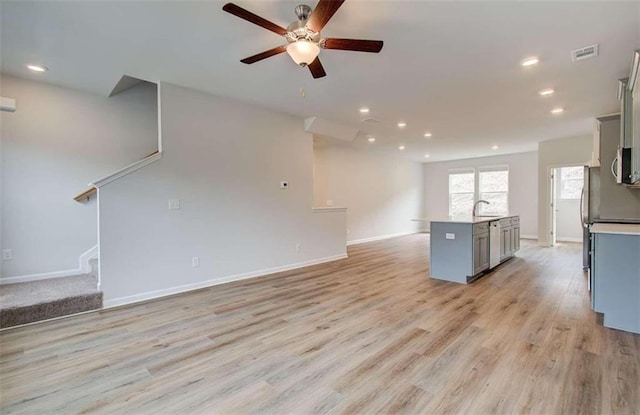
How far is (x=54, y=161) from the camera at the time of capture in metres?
3.95

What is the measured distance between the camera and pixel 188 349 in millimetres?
2453

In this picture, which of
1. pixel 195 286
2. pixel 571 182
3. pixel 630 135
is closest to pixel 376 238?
pixel 571 182

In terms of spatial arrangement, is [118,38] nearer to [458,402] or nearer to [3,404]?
[3,404]

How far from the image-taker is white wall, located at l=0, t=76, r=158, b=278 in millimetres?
3652

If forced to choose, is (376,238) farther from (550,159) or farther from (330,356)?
(330,356)

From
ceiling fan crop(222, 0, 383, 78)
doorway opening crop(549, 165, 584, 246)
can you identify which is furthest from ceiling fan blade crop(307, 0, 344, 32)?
doorway opening crop(549, 165, 584, 246)

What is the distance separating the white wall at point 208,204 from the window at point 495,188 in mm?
7217

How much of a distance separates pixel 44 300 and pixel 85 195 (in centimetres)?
150

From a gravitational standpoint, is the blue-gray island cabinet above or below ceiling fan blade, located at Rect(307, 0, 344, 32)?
below

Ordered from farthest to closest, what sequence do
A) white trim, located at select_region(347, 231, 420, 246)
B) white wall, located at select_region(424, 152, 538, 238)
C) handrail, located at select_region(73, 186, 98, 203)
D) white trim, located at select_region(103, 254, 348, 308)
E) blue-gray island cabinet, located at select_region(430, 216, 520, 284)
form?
white wall, located at select_region(424, 152, 538, 238), white trim, located at select_region(347, 231, 420, 246), blue-gray island cabinet, located at select_region(430, 216, 520, 284), handrail, located at select_region(73, 186, 98, 203), white trim, located at select_region(103, 254, 348, 308)

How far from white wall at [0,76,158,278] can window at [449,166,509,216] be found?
359 inches

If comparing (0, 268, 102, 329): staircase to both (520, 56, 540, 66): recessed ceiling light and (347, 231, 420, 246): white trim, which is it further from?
(347, 231, 420, 246): white trim

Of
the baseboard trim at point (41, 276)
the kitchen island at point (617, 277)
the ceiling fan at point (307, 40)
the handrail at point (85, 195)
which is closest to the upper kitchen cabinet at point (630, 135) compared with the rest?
the kitchen island at point (617, 277)

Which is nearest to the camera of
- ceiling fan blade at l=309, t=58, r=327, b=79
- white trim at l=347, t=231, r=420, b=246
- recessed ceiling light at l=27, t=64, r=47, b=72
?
ceiling fan blade at l=309, t=58, r=327, b=79
